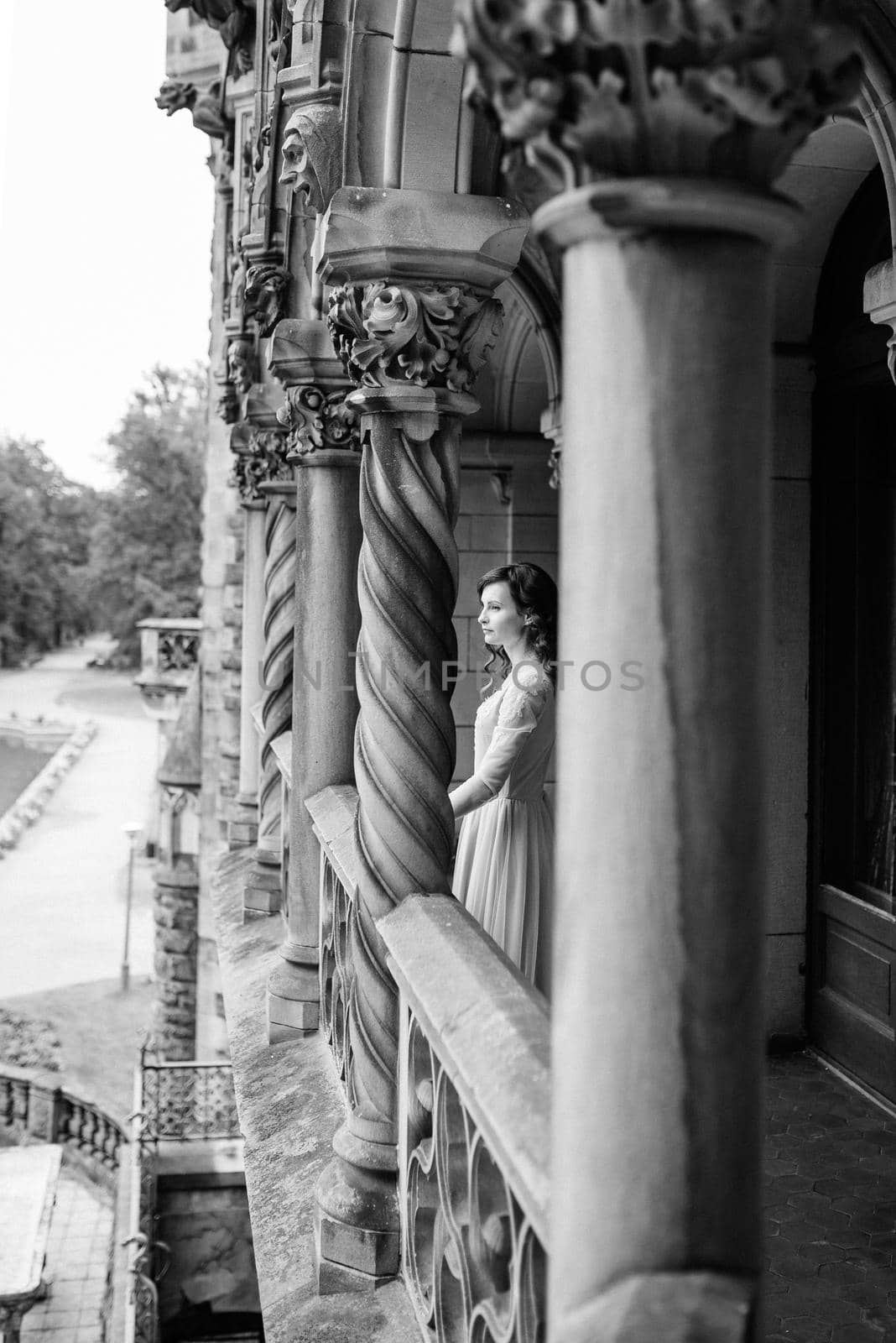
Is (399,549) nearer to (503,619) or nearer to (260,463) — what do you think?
(503,619)

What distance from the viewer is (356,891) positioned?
380cm

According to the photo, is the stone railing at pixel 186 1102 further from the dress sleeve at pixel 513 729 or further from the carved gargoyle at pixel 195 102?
the dress sleeve at pixel 513 729

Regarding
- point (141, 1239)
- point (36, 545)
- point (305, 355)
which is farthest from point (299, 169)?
point (36, 545)

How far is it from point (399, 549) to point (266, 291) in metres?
2.71

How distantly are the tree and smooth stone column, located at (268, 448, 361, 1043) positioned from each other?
42806 mm

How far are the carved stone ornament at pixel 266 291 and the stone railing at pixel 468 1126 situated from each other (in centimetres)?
320

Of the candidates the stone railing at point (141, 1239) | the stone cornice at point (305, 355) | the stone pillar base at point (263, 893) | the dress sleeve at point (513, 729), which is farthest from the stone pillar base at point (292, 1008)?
the stone railing at point (141, 1239)

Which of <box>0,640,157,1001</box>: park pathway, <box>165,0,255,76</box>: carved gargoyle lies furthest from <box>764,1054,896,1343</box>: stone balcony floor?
<box>0,640,157,1001</box>: park pathway

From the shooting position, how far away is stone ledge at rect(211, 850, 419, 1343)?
10.9ft

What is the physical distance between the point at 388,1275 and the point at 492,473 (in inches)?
220

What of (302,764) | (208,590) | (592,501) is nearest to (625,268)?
(592,501)

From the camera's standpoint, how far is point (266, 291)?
5.81 m

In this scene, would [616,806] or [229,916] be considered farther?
[229,916]

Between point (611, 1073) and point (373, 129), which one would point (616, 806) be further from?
point (373, 129)
